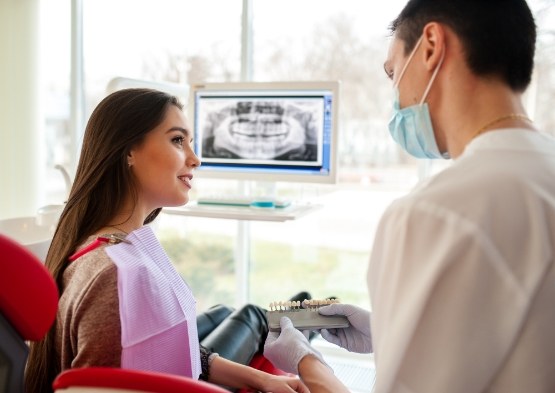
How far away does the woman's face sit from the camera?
1.40 meters

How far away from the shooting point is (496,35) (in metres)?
0.93

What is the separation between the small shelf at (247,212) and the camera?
2.22 metres

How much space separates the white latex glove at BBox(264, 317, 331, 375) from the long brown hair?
52cm

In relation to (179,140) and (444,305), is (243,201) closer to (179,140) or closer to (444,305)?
(179,140)

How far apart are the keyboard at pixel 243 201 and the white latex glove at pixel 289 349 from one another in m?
1.11

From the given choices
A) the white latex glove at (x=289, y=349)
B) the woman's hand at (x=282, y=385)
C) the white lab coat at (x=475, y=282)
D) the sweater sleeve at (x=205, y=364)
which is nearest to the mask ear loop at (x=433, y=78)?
the white lab coat at (x=475, y=282)

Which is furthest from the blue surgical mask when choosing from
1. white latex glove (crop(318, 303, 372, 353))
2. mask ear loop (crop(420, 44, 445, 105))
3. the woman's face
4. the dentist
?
the woman's face

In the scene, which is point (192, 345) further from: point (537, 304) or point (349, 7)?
point (349, 7)

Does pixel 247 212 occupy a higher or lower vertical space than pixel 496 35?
lower

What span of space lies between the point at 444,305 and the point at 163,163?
865 millimetres

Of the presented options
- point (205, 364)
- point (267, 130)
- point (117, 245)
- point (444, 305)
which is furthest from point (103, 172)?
point (267, 130)

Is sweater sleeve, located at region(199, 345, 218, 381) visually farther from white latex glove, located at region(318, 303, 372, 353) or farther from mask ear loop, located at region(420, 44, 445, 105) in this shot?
mask ear loop, located at region(420, 44, 445, 105)

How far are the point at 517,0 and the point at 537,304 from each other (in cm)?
54

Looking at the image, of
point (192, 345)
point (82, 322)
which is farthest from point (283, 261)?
point (82, 322)
